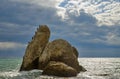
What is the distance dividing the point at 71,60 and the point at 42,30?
15.7 metres

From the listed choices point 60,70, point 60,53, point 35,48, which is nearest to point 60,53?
point 60,53

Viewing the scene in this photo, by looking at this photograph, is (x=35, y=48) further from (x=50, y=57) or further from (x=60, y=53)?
(x=60, y=53)

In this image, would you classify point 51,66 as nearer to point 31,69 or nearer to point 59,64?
point 59,64

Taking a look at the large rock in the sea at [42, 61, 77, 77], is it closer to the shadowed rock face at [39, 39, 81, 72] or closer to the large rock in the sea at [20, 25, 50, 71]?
the shadowed rock face at [39, 39, 81, 72]

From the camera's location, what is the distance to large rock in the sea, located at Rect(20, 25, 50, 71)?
62.8m

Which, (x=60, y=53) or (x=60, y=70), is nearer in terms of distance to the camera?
(x=60, y=70)

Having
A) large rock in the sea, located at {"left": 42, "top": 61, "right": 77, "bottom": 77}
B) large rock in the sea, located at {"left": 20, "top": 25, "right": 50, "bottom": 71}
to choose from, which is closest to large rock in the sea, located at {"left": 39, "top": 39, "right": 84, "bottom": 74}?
large rock in the sea, located at {"left": 42, "top": 61, "right": 77, "bottom": 77}

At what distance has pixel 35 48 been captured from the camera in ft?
213

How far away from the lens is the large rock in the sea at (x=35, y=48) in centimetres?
6281

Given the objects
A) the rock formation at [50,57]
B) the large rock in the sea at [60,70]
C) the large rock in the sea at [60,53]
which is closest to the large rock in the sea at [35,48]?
the rock formation at [50,57]

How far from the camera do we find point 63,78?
44.0 meters

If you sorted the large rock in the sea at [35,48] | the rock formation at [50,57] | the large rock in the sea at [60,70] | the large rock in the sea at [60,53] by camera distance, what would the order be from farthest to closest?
the large rock in the sea at [35,48] < the large rock in the sea at [60,53] < the rock formation at [50,57] < the large rock in the sea at [60,70]

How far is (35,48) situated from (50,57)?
11.5 meters

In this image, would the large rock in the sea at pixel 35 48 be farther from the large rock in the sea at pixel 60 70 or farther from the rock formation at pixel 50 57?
the large rock in the sea at pixel 60 70
